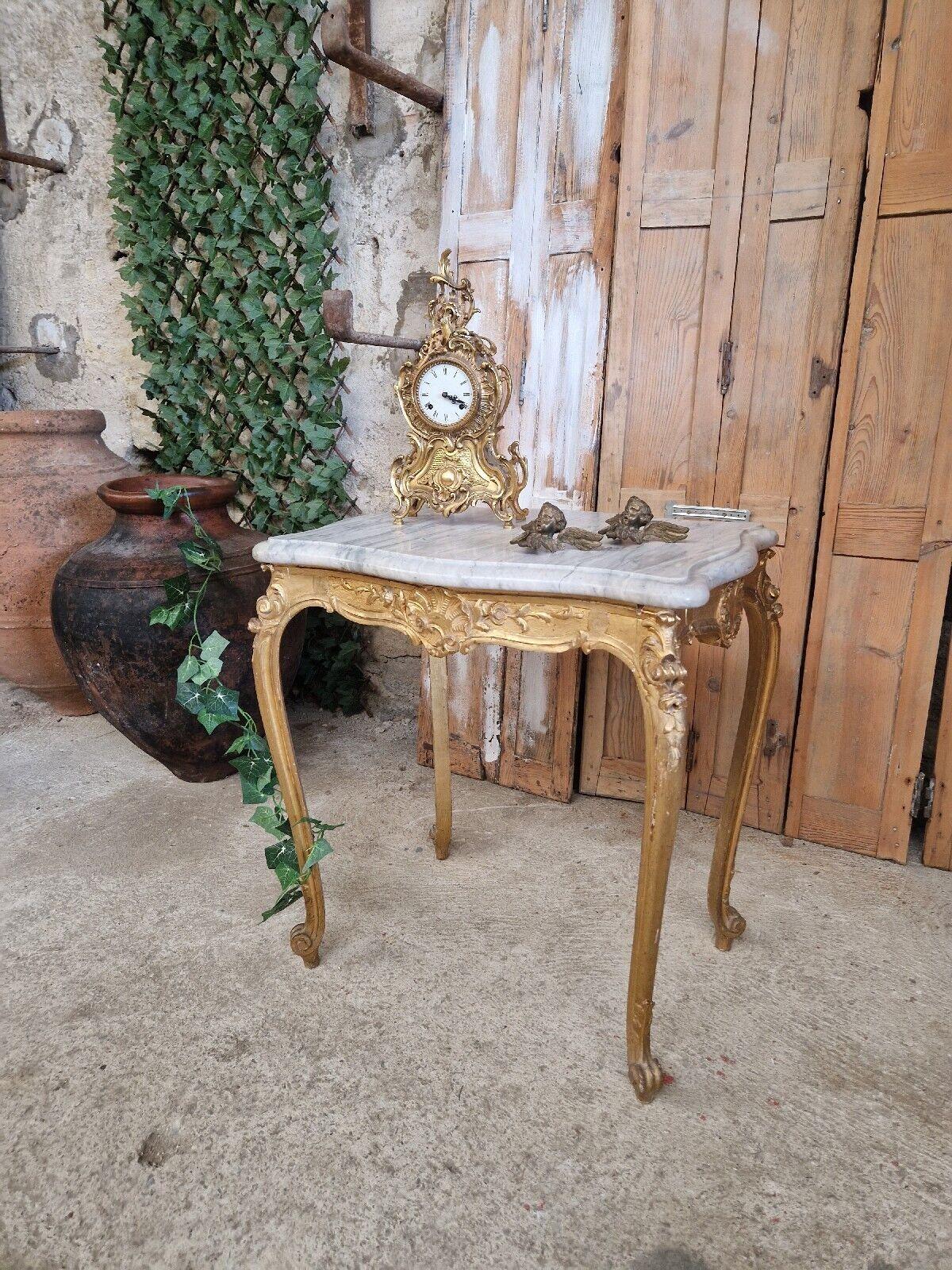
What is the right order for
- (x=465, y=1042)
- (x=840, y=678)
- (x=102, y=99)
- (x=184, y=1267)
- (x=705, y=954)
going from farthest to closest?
(x=102, y=99) < (x=840, y=678) < (x=705, y=954) < (x=465, y=1042) < (x=184, y=1267)

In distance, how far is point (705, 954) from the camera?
1.66 meters

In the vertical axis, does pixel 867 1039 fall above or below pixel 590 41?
below

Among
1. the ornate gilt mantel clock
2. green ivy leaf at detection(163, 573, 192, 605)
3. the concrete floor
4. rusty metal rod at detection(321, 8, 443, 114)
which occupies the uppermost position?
rusty metal rod at detection(321, 8, 443, 114)

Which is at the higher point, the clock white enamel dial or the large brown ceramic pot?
the clock white enamel dial

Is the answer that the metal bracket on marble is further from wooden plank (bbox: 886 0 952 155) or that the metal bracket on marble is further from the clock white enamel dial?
wooden plank (bbox: 886 0 952 155)

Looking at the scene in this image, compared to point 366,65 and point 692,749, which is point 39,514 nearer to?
point 366,65

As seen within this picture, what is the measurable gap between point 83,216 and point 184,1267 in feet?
11.1

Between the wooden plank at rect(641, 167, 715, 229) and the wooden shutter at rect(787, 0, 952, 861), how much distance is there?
0.35 meters

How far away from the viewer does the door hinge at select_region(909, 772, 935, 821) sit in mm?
1988

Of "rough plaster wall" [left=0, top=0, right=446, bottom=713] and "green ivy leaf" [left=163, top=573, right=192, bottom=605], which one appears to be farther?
"rough plaster wall" [left=0, top=0, right=446, bottom=713]

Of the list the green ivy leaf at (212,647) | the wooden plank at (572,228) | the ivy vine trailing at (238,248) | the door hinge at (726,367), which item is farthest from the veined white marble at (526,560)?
the ivy vine trailing at (238,248)

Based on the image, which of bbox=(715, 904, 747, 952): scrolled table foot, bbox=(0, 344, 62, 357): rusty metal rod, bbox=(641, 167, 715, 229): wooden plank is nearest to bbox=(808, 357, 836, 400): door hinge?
bbox=(641, 167, 715, 229): wooden plank

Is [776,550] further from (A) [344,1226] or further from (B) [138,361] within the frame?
(B) [138,361]

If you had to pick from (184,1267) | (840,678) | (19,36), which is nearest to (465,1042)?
(184,1267)
